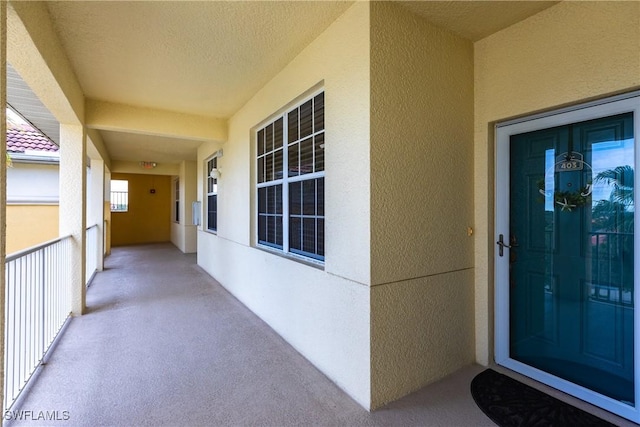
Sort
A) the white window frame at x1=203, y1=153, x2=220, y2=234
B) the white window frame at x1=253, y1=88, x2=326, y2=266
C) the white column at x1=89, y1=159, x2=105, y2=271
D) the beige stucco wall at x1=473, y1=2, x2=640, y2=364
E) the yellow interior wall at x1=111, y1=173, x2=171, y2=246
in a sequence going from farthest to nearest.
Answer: the yellow interior wall at x1=111, y1=173, x2=171, y2=246 → the white column at x1=89, y1=159, x2=105, y2=271 → the white window frame at x1=203, y1=153, x2=220, y2=234 → the white window frame at x1=253, y1=88, x2=326, y2=266 → the beige stucco wall at x1=473, y1=2, x2=640, y2=364

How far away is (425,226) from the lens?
2.27 m

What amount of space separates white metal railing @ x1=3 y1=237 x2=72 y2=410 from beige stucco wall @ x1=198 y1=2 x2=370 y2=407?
78.5 inches

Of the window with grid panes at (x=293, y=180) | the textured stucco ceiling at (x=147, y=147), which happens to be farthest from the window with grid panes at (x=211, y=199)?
the window with grid panes at (x=293, y=180)

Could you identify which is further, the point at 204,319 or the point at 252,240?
the point at 252,240

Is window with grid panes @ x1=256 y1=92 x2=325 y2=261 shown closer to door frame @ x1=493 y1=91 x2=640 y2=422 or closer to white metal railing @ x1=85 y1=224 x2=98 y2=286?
door frame @ x1=493 y1=91 x2=640 y2=422

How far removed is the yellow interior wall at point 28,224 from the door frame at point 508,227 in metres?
9.21

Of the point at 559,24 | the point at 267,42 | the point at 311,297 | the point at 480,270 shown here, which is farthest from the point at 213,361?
the point at 559,24

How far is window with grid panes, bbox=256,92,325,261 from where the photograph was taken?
270cm

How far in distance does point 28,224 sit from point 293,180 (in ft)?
25.6

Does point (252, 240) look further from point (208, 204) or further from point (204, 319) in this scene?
point (208, 204)

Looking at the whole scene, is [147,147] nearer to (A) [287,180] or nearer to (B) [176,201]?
(B) [176,201]

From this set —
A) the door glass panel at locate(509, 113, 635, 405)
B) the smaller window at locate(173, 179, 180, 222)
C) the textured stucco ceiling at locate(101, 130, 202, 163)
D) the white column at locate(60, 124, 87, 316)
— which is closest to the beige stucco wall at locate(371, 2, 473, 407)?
the door glass panel at locate(509, 113, 635, 405)

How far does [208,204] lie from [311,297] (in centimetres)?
443

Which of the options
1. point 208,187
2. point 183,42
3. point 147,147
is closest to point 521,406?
point 183,42
